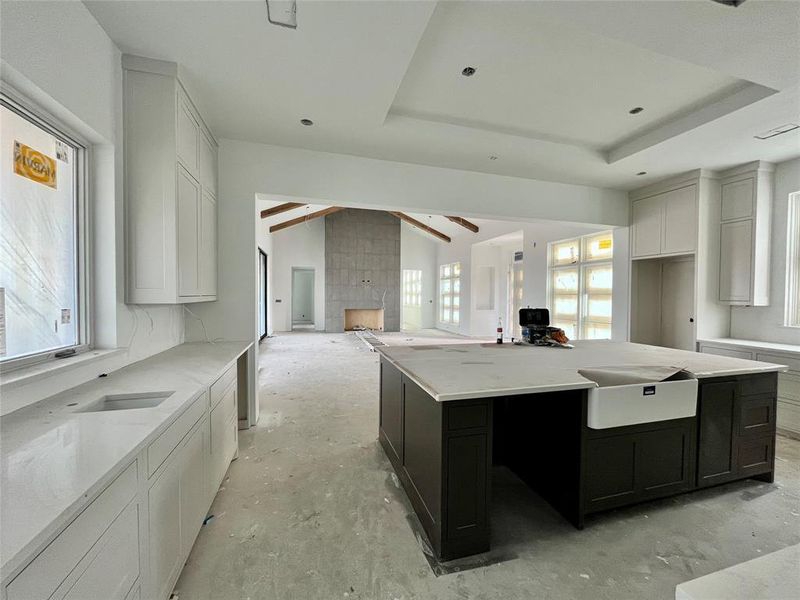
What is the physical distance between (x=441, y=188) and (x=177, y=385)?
3411 millimetres

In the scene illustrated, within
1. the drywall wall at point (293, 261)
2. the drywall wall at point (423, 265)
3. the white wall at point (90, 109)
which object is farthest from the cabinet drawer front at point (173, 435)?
the drywall wall at point (423, 265)

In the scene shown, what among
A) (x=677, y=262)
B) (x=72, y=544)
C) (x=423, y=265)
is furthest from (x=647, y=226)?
(x=423, y=265)

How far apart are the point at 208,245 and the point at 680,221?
5.47 metres

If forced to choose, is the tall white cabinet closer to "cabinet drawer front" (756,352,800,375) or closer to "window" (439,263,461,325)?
"cabinet drawer front" (756,352,800,375)

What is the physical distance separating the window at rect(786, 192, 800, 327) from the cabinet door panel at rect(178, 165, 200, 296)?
598 cm

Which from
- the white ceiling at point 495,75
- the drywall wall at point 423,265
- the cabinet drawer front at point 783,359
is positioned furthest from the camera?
the drywall wall at point 423,265

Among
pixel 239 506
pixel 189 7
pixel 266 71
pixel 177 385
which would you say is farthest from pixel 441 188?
pixel 239 506

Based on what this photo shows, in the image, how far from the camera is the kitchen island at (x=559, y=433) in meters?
1.68

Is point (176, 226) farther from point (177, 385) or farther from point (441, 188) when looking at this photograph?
point (441, 188)

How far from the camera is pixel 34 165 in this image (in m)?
1.63

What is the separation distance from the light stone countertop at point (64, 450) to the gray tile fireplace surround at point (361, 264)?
29.3ft

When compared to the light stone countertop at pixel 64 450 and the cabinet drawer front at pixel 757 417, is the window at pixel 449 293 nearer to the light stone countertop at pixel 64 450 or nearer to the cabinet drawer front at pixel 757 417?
the cabinet drawer front at pixel 757 417

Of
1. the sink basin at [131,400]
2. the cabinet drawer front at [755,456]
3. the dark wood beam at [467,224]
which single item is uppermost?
the dark wood beam at [467,224]

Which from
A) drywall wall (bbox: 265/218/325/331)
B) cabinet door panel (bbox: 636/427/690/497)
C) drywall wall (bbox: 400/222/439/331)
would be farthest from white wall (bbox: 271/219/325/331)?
cabinet door panel (bbox: 636/427/690/497)
